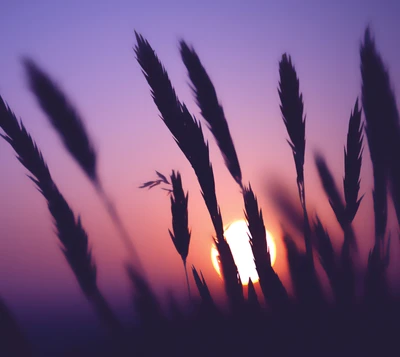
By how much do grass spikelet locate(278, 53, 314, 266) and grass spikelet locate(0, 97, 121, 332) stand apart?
71 centimetres

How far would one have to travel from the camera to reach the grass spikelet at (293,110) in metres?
1.19

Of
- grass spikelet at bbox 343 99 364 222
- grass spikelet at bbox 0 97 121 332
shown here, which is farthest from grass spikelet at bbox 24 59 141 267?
grass spikelet at bbox 343 99 364 222

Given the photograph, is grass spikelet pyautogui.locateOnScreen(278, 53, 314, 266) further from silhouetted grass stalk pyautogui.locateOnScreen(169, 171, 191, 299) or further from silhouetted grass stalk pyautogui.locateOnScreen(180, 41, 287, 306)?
silhouetted grass stalk pyautogui.locateOnScreen(169, 171, 191, 299)

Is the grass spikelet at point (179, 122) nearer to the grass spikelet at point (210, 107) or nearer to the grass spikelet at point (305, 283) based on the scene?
the grass spikelet at point (210, 107)

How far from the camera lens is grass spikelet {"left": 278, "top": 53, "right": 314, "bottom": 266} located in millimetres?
1188

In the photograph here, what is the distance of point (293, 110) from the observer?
1.21 metres

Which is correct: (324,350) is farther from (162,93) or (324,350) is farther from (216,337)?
(162,93)

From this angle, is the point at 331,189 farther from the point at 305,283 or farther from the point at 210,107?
the point at 210,107

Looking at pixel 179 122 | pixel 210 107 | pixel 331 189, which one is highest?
pixel 210 107

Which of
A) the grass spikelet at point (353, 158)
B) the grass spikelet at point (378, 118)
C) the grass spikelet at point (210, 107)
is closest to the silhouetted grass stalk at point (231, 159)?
the grass spikelet at point (210, 107)

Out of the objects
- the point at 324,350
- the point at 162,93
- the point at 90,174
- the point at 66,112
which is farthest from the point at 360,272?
the point at 66,112

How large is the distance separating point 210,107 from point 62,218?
0.63m

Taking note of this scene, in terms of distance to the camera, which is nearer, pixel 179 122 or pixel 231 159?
pixel 179 122

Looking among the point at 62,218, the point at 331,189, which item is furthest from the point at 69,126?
the point at 331,189
